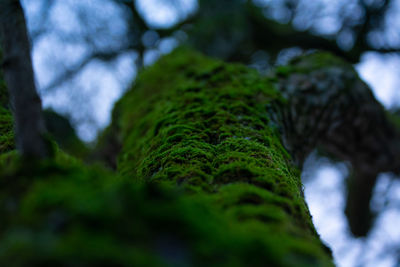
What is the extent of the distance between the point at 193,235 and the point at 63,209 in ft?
1.20

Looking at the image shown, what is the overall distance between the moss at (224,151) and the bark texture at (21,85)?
0.65 meters

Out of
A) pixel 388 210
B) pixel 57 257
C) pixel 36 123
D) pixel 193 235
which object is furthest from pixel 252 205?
pixel 388 210

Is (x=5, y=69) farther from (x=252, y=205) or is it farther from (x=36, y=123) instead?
(x=252, y=205)

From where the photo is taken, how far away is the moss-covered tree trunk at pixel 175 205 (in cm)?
73

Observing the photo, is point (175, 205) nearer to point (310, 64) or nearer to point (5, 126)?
point (5, 126)

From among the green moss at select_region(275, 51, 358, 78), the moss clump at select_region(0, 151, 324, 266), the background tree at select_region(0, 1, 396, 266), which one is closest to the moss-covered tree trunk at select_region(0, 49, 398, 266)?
the moss clump at select_region(0, 151, 324, 266)

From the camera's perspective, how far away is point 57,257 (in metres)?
0.68

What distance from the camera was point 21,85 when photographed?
1097mm

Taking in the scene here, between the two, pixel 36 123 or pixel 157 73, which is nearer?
pixel 36 123

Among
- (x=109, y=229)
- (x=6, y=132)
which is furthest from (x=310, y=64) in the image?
(x=109, y=229)

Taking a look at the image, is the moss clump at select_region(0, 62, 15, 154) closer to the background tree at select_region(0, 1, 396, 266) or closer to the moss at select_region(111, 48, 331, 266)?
the moss at select_region(111, 48, 331, 266)

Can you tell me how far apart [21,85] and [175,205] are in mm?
757

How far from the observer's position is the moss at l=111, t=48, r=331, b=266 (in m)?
1.08

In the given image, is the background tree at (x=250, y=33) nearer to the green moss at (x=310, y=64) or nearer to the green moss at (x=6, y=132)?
the green moss at (x=310, y=64)
